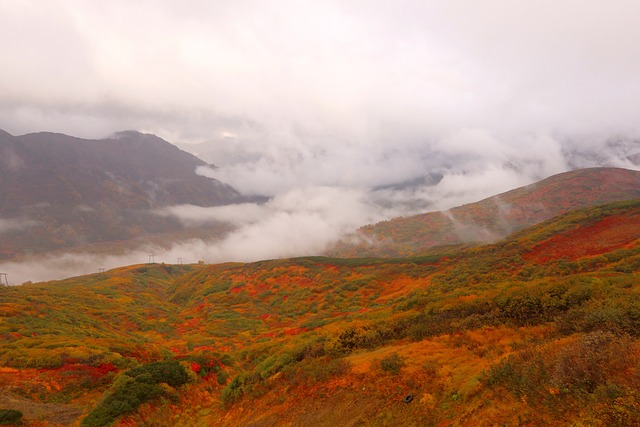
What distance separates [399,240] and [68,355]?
148951mm

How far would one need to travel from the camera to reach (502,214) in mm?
154000

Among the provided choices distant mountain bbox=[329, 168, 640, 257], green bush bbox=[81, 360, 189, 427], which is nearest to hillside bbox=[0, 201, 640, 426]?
green bush bbox=[81, 360, 189, 427]

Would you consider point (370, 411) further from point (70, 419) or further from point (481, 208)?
point (481, 208)

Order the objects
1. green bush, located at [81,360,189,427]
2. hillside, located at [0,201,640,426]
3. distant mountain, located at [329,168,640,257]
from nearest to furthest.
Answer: hillside, located at [0,201,640,426] < green bush, located at [81,360,189,427] < distant mountain, located at [329,168,640,257]

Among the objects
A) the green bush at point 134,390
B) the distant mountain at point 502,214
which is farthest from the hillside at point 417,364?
the distant mountain at point 502,214

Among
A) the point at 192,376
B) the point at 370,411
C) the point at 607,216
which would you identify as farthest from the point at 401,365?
the point at 607,216

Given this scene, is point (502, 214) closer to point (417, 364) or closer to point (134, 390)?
point (417, 364)

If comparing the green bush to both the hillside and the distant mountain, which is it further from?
the distant mountain

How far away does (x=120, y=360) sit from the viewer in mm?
27000

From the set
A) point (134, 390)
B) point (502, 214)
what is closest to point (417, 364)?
point (134, 390)

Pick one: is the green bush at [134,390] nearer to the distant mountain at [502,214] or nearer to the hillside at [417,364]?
the hillside at [417,364]

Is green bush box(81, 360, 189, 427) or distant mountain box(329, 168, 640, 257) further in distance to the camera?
distant mountain box(329, 168, 640, 257)

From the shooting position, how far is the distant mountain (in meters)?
137

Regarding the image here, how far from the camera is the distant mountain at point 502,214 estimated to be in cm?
13725
